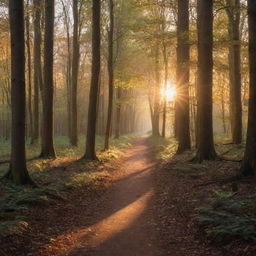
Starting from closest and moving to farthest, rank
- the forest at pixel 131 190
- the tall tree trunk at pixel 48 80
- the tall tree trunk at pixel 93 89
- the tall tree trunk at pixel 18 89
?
the forest at pixel 131 190, the tall tree trunk at pixel 18 89, the tall tree trunk at pixel 48 80, the tall tree trunk at pixel 93 89

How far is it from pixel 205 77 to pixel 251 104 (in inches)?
172

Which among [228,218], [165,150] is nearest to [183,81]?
[165,150]

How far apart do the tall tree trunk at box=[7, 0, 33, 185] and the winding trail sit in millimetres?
2808

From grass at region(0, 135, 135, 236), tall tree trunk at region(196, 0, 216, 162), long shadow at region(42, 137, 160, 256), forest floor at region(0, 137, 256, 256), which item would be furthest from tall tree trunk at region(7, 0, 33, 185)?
tall tree trunk at region(196, 0, 216, 162)

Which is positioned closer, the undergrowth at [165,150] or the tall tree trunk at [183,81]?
the tall tree trunk at [183,81]

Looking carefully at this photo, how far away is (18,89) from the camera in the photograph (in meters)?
9.49

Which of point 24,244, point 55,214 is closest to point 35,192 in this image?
point 55,214

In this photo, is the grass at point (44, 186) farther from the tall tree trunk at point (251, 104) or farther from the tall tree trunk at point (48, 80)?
the tall tree trunk at point (251, 104)

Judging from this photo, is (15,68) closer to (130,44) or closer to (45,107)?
(45,107)

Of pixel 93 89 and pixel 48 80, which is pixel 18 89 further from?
pixel 93 89

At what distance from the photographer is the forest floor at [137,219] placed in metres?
5.89

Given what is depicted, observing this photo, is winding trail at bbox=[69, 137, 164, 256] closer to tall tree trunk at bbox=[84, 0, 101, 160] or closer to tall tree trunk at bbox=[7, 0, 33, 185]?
tall tree trunk at bbox=[7, 0, 33, 185]

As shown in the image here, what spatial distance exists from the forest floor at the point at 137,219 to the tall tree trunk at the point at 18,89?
5.78ft

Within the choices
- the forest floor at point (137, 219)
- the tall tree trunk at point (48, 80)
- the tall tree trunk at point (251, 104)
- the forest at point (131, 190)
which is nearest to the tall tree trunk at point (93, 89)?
the forest at point (131, 190)
